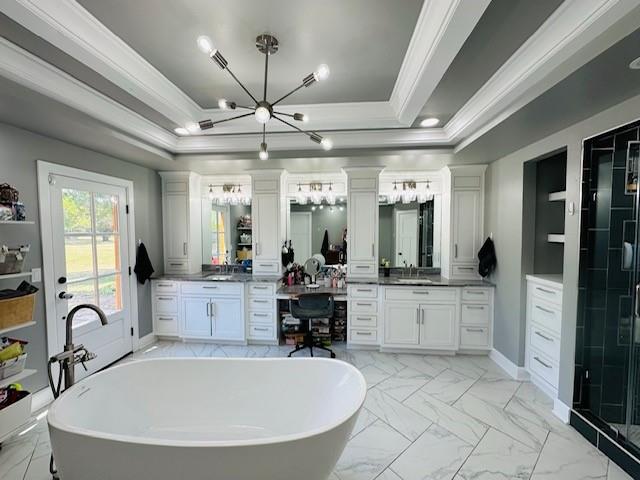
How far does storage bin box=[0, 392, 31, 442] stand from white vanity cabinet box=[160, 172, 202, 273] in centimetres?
223

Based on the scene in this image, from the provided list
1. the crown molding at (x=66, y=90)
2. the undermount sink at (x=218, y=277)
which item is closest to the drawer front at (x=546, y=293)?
the undermount sink at (x=218, y=277)

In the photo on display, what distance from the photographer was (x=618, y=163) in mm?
2084

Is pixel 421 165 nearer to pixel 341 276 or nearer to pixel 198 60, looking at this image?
pixel 341 276

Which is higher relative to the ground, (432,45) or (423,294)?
(432,45)

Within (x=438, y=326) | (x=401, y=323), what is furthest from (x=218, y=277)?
(x=438, y=326)

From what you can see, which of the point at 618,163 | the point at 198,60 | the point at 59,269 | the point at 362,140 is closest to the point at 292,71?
the point at 198,60

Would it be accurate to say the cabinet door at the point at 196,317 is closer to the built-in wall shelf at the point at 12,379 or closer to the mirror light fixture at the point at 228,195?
the mirror light fixture at the point at 228,195

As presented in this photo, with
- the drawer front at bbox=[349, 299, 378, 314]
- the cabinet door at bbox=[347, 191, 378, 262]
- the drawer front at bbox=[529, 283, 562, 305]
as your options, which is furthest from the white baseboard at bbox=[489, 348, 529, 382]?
the cabinet door at bbox=[347, 191, 378, 262]

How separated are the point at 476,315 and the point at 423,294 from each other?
2.22ft

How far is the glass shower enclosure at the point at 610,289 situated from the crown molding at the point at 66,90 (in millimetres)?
3741

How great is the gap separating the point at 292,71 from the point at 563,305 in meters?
2.90

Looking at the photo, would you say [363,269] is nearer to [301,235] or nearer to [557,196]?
[301,235]

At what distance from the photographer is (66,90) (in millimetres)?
2012

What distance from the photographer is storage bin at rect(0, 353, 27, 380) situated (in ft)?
6.76
